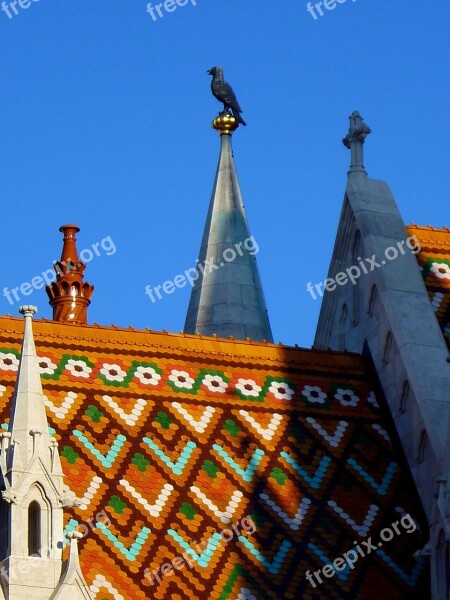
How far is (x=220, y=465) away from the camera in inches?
947

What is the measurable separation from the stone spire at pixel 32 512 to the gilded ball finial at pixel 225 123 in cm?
1201

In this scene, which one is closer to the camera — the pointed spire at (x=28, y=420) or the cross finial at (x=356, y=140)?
the pointed spire at (x=28, y=420)

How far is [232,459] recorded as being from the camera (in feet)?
79.4

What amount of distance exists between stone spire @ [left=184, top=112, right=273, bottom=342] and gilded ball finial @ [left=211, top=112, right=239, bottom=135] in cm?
52

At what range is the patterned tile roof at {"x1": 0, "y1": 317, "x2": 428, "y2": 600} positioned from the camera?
22781 millimetres

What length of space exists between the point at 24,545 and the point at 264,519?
3.58m

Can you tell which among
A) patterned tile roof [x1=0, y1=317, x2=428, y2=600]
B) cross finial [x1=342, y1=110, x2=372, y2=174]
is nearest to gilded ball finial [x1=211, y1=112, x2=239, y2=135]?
cross finial [x1=342, y1=110, x2=372, y2=174]

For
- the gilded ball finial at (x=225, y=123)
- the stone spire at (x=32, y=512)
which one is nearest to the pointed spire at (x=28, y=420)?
the stone spire at (x=32, y=512)

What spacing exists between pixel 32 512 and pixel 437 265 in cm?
786

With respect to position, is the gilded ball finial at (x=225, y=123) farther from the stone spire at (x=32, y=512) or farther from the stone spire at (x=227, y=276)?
the stone spire at (x=32, y=512)

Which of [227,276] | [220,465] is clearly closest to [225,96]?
[227,276]

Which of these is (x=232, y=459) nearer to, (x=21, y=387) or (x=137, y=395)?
(x=137, y=395)

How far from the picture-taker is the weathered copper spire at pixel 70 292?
2827 centimetres

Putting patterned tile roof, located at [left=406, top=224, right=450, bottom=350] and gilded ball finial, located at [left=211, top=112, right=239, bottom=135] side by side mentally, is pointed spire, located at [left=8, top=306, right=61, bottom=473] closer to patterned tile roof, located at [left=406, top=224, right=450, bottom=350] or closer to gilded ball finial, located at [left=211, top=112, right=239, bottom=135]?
patterned tile roof, located at [left=406, top=224, right=450, bottom=350]
